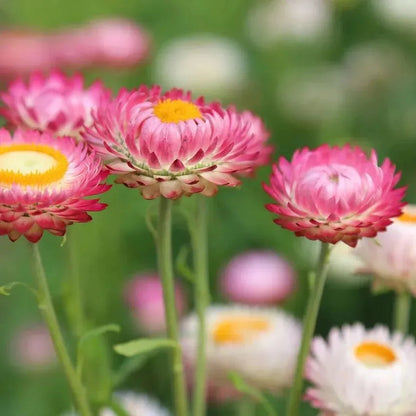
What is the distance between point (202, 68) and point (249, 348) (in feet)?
4.46

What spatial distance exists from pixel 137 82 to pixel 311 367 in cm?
167

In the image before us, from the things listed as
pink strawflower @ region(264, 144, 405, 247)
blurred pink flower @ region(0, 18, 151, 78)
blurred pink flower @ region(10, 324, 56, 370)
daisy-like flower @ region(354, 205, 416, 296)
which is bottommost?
pink strawflower @ region(264, 144, 405, 247)

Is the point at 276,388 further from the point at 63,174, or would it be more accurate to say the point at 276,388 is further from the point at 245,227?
the point at 245,227

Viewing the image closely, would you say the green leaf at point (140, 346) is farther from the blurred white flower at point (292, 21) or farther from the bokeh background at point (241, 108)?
the blurred white flower at point (292, 21)

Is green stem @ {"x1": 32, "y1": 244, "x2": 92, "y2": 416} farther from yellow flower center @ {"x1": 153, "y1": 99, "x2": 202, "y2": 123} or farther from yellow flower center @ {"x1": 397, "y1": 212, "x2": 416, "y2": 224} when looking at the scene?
yellow flower center @ {"x1": 397, "y1": 212, "x2": 416, "y2": 224}

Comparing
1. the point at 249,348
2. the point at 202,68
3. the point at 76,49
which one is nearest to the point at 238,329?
the point at 249,348

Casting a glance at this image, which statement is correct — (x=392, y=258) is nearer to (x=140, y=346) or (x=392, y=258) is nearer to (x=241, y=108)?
(x=140, y=346)

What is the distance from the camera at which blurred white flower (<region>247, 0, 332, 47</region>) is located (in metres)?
2.29

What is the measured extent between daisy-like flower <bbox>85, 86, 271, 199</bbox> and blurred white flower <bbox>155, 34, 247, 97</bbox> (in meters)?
1.62

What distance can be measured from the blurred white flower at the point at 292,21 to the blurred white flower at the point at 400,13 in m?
0.16

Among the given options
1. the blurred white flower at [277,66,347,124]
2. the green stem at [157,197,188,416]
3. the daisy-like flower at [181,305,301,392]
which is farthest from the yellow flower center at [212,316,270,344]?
the blurred white flower at [277,66,347,124]

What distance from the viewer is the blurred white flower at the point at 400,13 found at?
7.11ft

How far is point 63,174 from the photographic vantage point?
620 mm

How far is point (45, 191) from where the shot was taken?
1.91 ft
